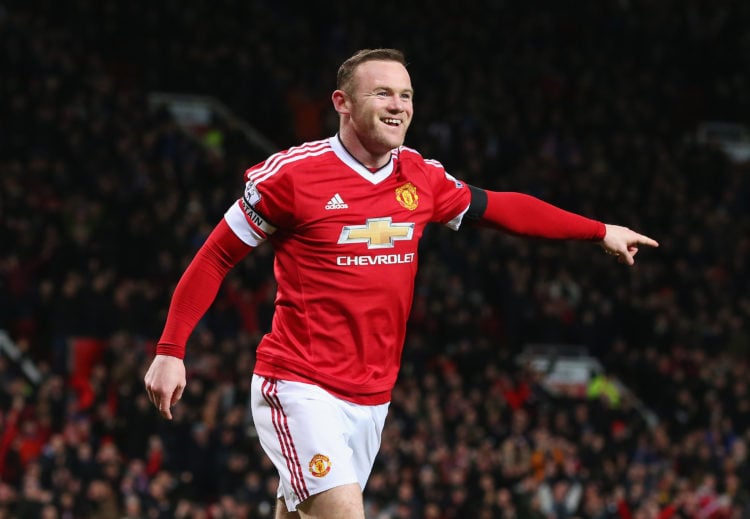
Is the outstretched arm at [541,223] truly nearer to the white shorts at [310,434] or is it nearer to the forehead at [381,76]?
the forehead at [381,76]

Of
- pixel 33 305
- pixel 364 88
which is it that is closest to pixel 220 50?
pixel 33 305

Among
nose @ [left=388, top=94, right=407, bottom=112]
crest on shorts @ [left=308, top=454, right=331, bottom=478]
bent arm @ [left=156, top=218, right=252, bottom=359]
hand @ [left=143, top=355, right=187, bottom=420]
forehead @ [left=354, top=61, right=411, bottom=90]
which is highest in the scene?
forehead @ [left=354, top=61, right=411, bottom=90]

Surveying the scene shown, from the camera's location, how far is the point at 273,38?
2386 cm

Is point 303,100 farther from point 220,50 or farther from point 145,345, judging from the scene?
point 145,345

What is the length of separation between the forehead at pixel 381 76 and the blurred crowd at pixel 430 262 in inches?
343

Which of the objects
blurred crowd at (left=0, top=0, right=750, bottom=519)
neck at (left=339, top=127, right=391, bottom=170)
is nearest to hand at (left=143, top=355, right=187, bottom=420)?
neck at (left=339, top=127, right=391, bottom=170)

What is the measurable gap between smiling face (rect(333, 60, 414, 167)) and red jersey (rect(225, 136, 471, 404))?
148 millimetres

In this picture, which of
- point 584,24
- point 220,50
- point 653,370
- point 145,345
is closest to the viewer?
point 145,345

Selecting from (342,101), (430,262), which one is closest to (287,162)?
(342,101)

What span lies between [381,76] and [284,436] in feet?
5.15

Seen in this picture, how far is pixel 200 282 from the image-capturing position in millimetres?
5223

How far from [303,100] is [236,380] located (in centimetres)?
858

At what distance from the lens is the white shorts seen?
5.16 metres

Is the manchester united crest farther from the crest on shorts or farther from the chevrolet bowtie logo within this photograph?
the crest on shorts
